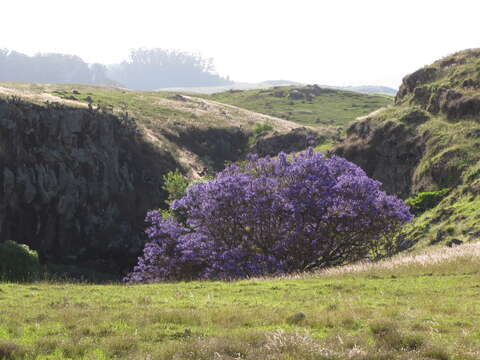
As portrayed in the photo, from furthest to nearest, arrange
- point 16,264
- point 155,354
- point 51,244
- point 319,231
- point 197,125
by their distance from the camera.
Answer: point 197,125
point 51,244
point 16,264
point 319,231
point 155,354

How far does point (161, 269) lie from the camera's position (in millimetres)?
37688

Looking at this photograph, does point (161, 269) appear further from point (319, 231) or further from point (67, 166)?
point (67, 166)

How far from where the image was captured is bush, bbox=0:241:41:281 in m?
34.9

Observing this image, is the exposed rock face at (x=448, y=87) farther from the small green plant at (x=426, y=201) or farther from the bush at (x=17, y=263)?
the bush at (x=17, y=263)

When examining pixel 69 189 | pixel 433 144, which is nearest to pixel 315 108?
pixel 69 189

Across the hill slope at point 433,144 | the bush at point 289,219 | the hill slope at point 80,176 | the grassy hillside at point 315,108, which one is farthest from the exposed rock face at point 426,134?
the grassy hillside at point 315,108

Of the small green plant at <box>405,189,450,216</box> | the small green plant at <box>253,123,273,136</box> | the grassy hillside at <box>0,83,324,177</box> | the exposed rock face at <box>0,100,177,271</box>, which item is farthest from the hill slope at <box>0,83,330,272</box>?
the small green plant at <box>405,189,450,216</box>

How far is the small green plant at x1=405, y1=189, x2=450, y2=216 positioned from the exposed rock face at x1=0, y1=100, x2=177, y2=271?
130 ft

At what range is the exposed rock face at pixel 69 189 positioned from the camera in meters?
65.5

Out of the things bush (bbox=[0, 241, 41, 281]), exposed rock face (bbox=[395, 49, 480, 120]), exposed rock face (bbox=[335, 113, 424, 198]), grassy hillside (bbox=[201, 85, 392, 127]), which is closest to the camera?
bush (bbox=[0, 241, 41, 281])

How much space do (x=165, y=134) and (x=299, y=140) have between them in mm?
27870

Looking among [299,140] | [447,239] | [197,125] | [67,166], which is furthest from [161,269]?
[197,125]

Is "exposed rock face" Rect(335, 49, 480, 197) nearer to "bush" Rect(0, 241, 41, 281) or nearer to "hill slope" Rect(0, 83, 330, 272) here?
"hill slope" Rect(0, 83, 330, 272)

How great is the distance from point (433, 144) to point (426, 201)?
10.4 metres
